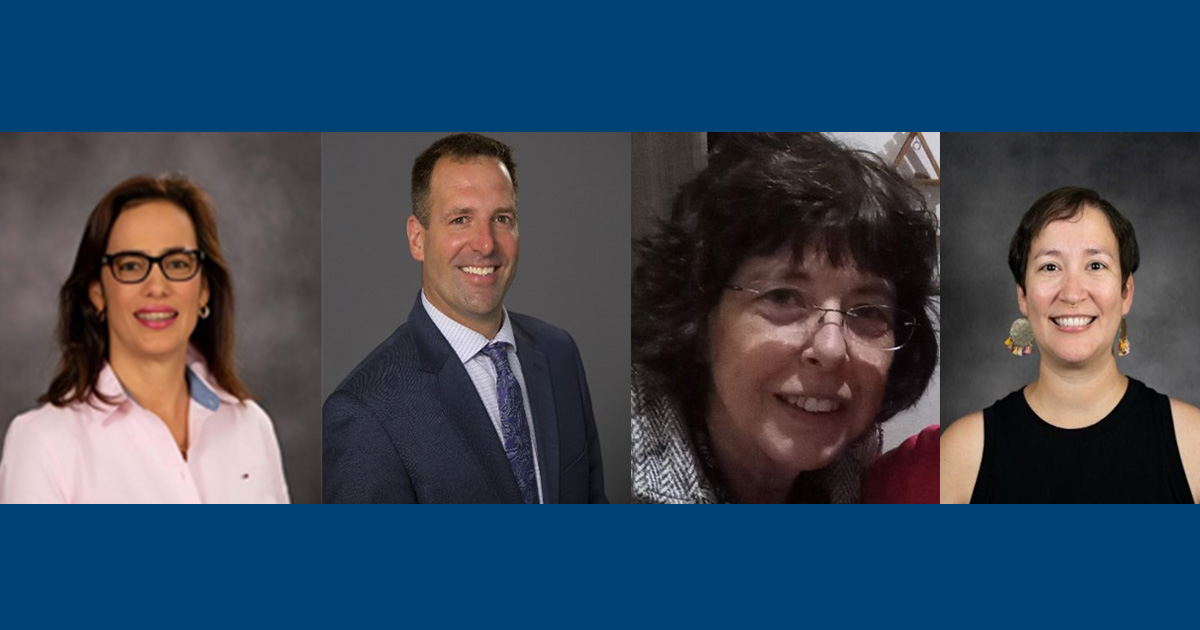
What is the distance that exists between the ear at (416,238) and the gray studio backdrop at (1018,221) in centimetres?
202

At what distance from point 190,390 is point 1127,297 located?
3.60m

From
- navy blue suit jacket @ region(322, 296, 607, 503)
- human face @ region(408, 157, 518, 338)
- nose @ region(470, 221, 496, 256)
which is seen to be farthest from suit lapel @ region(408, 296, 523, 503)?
nose @ region(470, 221, 496, 256)

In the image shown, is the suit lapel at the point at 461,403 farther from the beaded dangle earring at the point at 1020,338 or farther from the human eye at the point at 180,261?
the beaded dangle earring at the point at 1020,338

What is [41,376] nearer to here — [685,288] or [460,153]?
[460,153]

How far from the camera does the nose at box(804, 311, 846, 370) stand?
671 centimetres

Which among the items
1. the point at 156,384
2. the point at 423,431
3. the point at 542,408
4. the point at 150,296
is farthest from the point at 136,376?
the point at 542,408

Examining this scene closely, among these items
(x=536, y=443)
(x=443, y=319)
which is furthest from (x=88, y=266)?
(x=536, y=443)

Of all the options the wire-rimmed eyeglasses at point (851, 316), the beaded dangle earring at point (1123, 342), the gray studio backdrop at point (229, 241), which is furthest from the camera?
the beaded dangle earring at point (1123, 342)

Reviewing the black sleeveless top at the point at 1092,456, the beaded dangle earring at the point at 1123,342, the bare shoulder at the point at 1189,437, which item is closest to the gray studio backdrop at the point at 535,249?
the black sleeveless top at the point at 1092,456

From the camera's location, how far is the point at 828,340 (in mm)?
6715

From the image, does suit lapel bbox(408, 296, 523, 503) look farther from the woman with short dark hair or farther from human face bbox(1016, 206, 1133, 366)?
human face bbox(1016, 206, 1133, 366)

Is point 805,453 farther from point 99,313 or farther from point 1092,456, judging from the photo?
point 99,313

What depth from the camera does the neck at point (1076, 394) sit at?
6.79 m

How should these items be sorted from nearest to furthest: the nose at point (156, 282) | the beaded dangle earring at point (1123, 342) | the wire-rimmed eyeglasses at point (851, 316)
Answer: the nose at point (156, 282) < the wire-rimmed eyeglasses at point (851, 316) < the beaded dangle earring at point (1123, 342)
